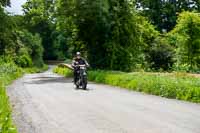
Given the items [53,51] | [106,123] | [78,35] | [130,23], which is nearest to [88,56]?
[78,35]

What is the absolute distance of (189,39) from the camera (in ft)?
162

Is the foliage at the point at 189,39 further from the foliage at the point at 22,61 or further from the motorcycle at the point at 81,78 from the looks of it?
the foliage at the point at 22,61

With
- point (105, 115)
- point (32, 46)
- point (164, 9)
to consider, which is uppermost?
point (164, 9)

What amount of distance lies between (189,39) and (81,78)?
2709 cm

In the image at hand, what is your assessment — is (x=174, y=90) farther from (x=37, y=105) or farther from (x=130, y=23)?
(x=130, y=23)

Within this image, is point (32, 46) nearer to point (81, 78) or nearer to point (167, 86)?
point (81, 78)

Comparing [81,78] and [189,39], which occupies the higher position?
[189,39]

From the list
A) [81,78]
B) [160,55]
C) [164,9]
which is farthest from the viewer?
[164,9]

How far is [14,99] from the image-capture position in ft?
62.4

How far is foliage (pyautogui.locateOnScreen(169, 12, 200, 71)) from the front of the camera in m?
49.1

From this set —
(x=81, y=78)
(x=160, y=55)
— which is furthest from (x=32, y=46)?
(x=81, y=78)

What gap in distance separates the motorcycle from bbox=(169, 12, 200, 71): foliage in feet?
80.8

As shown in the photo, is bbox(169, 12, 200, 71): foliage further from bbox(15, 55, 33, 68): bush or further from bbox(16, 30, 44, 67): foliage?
bbox(16, 30, 44, 67): foliage

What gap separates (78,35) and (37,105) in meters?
25.3
